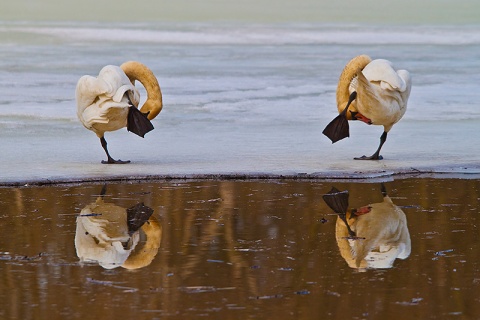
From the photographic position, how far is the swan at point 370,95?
962 centimetres

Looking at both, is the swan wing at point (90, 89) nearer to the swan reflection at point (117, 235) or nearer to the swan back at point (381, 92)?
the swan reflection at point (117, 235)

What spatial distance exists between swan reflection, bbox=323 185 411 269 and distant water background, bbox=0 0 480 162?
454 centimetres

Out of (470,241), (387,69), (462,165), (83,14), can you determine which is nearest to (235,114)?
(387,69)

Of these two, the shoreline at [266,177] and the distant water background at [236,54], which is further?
the distant water background at [236,54]

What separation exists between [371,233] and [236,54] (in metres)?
15.9

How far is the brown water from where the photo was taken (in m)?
4.55

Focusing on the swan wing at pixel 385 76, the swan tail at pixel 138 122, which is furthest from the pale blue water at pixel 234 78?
the swan wing at pixel 385 76

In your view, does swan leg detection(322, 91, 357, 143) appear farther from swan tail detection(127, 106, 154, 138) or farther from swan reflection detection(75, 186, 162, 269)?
swan reflection detection(75, 186, 162, 269)

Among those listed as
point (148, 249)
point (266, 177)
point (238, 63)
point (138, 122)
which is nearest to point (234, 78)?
point (238, 63)

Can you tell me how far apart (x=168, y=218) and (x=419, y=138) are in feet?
16.9

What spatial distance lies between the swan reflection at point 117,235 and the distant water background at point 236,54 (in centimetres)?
427

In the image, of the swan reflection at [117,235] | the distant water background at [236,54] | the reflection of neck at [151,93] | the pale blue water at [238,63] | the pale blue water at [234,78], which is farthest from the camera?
the pale blue water at [238,63]

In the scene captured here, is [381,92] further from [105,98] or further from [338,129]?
[105,98]

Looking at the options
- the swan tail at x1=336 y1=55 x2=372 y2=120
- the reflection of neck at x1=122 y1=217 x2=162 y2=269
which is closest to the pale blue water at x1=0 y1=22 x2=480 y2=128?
the swan tail at x1=336 y1=55 x2=372 y2=120
